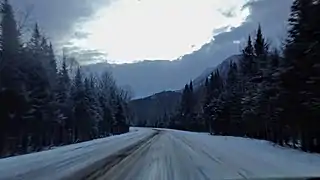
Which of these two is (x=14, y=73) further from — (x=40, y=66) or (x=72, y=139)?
(x=72, y=139)

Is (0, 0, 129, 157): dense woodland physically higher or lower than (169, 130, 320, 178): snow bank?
higher

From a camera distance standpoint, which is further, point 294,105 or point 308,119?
point 294,105

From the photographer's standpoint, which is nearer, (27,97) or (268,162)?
(268,162)

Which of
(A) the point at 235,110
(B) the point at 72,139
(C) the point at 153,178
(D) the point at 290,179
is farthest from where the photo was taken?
(A) the point at 235,110

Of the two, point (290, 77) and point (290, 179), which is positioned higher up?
point (290, 77)

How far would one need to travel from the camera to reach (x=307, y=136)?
31.1 metres

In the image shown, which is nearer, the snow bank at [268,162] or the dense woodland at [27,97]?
the snow bank at [268,162]

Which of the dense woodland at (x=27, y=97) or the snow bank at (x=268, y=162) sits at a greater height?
the dense woodland at (x=27, y=97)

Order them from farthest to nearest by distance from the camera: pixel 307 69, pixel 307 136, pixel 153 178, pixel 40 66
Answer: pixel 40 66, pixel 307 136, pixel 307 69, pixel 153 178

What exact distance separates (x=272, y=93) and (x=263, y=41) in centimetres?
3620

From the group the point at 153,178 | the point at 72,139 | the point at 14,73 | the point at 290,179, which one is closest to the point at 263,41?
the point at 72,139

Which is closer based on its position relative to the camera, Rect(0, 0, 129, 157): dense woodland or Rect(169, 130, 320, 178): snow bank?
Rect(169, 130, 320, 178): snow bank

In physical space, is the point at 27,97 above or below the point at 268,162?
above

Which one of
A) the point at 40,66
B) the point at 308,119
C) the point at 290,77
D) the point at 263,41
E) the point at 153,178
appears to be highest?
the point at 263,41
